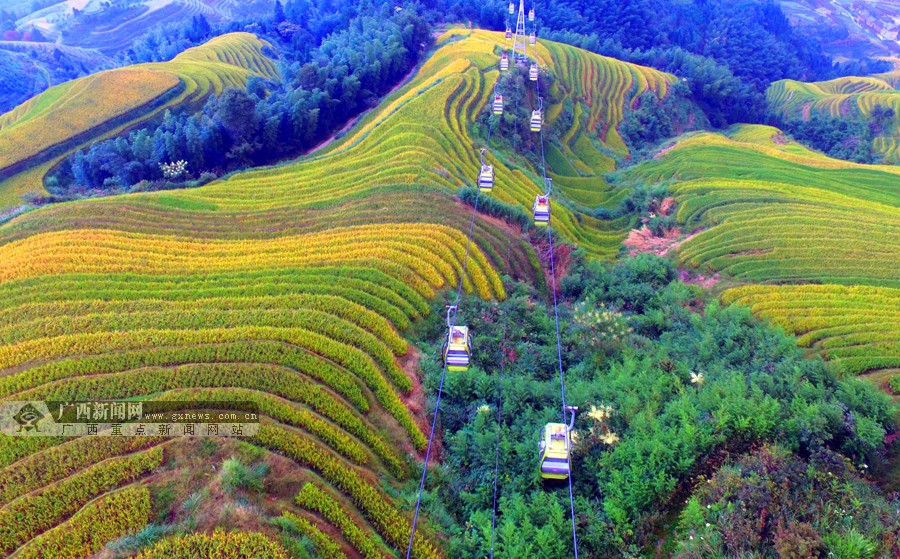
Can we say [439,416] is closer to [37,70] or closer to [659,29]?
[659,29]

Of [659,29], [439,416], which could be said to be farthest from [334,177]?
[659,29]

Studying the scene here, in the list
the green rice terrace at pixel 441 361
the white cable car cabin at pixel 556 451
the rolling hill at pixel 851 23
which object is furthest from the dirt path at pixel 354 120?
the rolling hill at pixel 851 23

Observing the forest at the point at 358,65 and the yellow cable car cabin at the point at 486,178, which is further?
the forest at the point at 358,65

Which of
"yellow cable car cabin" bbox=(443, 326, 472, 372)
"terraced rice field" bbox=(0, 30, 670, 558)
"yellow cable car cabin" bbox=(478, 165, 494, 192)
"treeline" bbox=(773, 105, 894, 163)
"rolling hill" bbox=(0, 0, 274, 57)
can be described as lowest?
"treeline" bbox=(773, 105, 894, 163)

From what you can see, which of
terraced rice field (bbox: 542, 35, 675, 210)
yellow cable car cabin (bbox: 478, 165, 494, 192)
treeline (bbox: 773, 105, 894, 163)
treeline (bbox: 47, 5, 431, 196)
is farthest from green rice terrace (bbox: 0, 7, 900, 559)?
treeline (bbox: 773, 105, 894, 163)

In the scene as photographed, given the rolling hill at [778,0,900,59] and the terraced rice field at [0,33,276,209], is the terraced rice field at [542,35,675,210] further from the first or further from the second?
the rolling hill at [778,0,900,59]

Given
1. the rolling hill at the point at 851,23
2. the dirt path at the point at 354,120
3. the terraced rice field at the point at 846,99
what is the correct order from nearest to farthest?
the dirt path at the point at 354,120
the terraced rice field at the point at 846,99
the rolling hill at the point at 851,23

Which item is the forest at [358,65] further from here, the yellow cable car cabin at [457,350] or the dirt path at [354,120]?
the yellow cable car cabin at [457,350]
